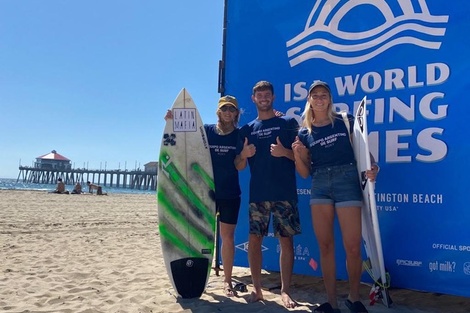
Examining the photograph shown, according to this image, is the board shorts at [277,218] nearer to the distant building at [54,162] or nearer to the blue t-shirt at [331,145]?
the blue t-shirt at [331,145]

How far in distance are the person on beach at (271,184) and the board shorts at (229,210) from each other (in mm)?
297

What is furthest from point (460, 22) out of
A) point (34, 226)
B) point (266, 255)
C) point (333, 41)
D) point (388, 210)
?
point (34, 226)

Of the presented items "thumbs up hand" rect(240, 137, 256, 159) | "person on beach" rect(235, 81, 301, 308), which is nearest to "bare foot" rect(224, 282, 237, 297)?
"person on beach" rect(235, 81, 301, 308)

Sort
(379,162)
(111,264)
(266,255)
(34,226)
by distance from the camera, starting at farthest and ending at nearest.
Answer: (34,226)
(111,264)
(266,255)
(379,162)

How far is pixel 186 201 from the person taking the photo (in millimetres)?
3637

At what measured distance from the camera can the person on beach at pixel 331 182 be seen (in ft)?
9.07

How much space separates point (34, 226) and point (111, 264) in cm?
421

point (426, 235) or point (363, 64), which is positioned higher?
point (363, 64)

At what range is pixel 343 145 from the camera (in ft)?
9.23

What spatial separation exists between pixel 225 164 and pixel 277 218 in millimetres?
755

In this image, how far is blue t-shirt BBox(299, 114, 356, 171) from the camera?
2805 mm

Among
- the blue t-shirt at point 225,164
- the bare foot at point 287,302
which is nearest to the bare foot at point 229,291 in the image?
the bare foot at point 287,302

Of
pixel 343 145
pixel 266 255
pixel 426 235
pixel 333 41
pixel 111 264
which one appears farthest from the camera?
pixel 111 264

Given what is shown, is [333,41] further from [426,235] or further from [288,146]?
[426,235]
